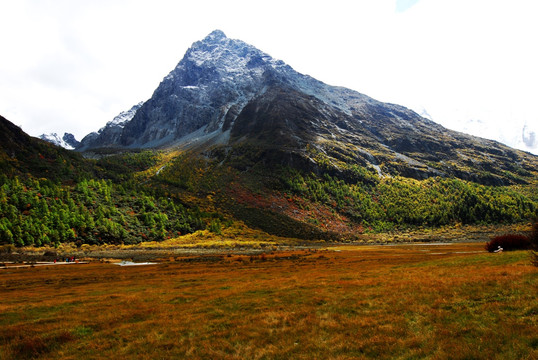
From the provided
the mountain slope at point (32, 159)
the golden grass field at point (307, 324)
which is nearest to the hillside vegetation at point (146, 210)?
the mountain slope at point (32, 159)

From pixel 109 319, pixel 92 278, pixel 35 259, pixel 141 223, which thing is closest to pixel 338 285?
pixel 109 319

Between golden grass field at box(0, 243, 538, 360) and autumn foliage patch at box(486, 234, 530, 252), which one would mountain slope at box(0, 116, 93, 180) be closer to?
golden grass field at box(0, 243, 538, 360)

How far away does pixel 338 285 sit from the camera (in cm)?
2700

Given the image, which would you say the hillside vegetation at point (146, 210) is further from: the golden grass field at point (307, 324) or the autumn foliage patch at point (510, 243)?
the autumn foliage patch at point (510, 243)

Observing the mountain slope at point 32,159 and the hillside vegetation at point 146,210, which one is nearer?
the hillside vegetation at point 146,210

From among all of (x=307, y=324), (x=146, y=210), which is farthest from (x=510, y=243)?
(x=146, y=210)

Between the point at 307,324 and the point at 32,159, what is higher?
the point at 32,159

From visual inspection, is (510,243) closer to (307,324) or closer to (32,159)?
(307,324)

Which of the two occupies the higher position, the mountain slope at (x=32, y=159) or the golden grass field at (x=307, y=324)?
the mountain slope at (x=32, y=159)

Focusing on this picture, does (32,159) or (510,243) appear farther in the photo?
(32,159)

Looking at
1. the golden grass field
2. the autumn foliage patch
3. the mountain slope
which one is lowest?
the autumn foliage patch

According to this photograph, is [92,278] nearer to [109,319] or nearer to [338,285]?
[109,319]

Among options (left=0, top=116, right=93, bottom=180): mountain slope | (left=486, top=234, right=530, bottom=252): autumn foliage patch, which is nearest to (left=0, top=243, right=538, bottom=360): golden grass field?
(left=486, top=234, right=530, bottom=252): autumn foliage patch

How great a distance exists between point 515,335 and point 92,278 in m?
53.6
